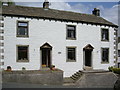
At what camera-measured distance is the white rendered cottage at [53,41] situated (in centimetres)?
1420

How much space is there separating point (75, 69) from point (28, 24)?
26.3 ft

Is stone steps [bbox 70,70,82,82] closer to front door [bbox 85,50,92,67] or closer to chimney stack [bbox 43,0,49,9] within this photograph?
front door [bbox 85,50,92,67]

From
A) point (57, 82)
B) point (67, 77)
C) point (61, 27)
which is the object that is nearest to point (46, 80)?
point (57, 82)

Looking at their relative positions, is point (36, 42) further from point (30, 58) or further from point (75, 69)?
point (75, 69)

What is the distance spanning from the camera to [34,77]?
1181 centimetres

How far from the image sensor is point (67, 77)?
630 inches

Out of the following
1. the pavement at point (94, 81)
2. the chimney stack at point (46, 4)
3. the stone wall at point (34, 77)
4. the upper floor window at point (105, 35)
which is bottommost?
the pavement at point (94, 81)

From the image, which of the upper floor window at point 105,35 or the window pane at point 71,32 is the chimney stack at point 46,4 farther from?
the upper floor window at point 105,35

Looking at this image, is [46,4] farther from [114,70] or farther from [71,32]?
[114,70]

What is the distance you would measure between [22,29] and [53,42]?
3894mm

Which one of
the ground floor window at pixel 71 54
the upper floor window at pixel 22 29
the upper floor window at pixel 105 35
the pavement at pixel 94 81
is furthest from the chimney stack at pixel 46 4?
the pavement at pixel 94 81

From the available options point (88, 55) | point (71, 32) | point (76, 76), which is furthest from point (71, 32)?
point (76, 76)

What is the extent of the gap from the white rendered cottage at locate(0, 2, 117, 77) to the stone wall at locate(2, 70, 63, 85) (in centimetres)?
279

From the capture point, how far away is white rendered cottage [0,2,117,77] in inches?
559
